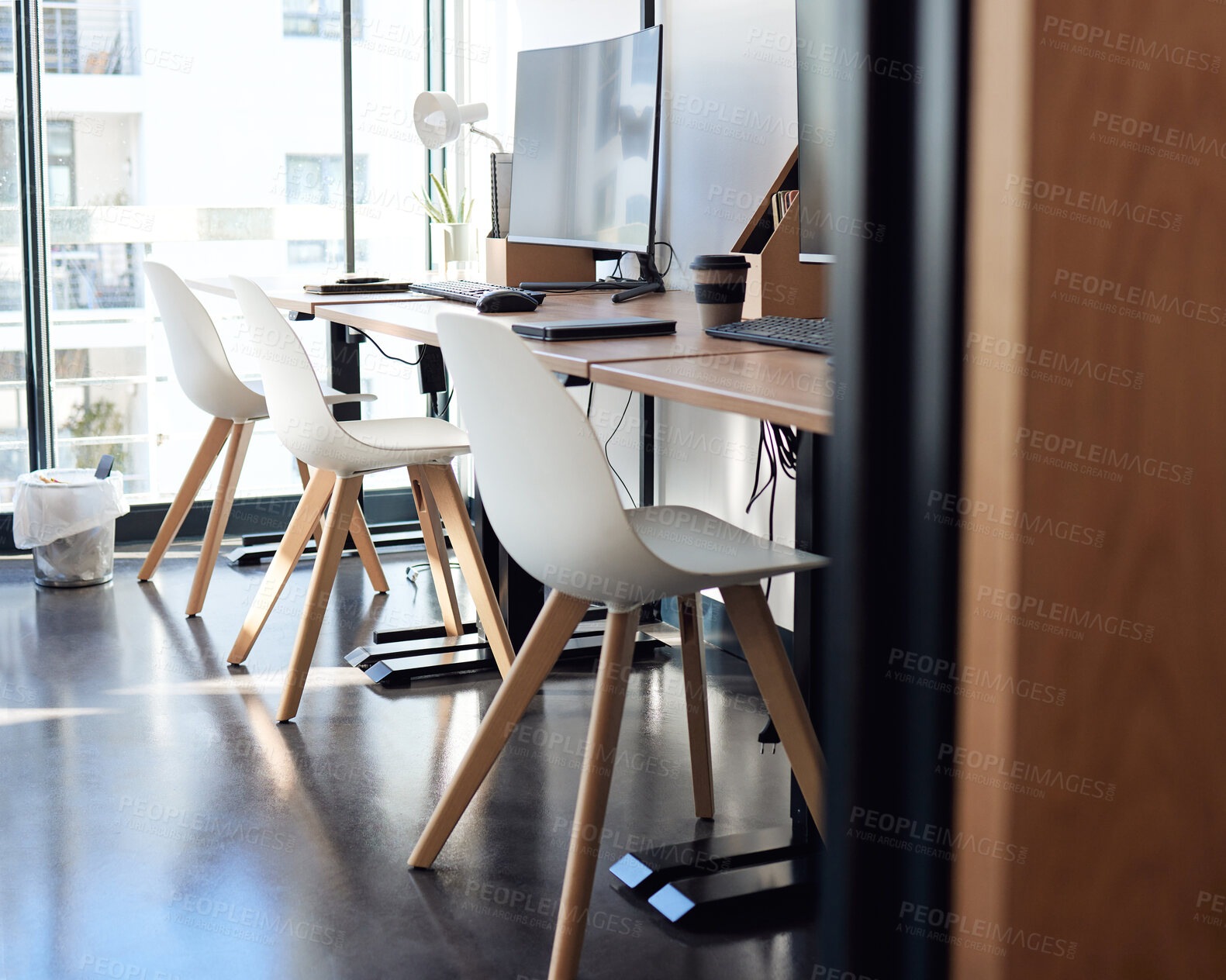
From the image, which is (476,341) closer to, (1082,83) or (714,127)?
(1082,83)

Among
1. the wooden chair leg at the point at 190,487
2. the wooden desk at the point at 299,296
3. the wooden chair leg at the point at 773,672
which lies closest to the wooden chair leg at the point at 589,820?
the wooden chair leg at the point at 773,672

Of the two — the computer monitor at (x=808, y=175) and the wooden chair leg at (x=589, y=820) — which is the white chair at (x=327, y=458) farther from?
the wooden chair leg at (x=589, y=820)

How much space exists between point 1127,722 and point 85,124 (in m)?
3.98

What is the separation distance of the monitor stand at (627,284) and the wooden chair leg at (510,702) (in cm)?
107

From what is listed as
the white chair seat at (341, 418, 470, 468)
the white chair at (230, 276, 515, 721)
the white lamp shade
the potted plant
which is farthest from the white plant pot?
the white chair at (230, 276, 515, 721)

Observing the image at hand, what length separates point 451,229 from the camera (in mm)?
3539

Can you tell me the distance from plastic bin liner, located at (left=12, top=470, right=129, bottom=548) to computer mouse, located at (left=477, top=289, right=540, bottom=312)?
169 centimetres

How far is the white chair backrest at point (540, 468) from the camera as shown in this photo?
141 cm

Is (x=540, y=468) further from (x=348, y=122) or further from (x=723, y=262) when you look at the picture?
(x=348, y=122)

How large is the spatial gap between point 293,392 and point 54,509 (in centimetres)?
138

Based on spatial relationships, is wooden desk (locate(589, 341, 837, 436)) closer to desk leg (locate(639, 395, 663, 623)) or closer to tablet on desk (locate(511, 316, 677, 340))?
tablet on desk (locate(511, 316, 677, 340))

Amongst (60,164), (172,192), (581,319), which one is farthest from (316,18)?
(581,319)

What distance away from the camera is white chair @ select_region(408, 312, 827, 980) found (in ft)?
4.67

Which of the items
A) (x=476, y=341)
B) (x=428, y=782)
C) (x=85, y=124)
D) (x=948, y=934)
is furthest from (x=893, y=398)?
(x=85, y=124)
